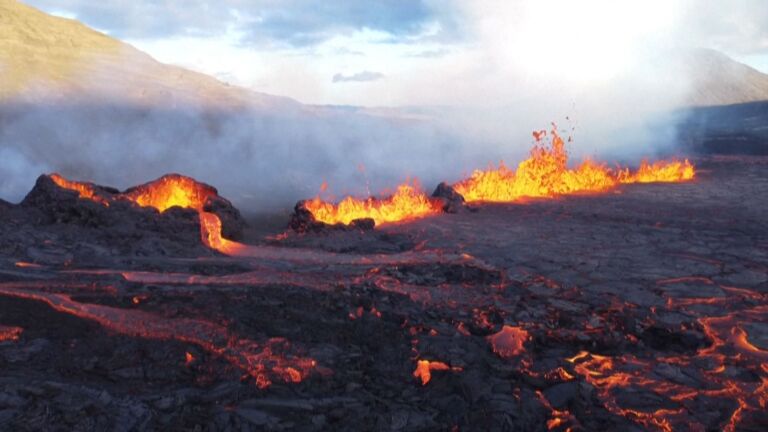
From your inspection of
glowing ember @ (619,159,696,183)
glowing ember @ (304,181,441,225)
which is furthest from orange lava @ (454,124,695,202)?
glowing ember @ (304,181,441,225)

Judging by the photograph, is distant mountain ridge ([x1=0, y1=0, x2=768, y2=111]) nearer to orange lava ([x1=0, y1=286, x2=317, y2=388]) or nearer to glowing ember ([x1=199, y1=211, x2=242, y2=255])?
glowing ember ([x1=199, y1=211, x2=242, y2=255])

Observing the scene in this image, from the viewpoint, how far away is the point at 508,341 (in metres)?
4.14

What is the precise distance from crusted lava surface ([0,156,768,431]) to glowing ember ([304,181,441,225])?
1564 millimetres

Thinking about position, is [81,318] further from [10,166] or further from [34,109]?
[34,109]

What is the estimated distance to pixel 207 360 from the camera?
137 inches

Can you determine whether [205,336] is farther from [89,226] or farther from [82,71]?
[82,71]

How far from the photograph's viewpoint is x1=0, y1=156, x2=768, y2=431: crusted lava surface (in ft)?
10.1

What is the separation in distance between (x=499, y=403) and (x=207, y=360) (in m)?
1.71

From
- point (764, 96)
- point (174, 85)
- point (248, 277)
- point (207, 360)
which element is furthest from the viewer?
point (764, 96)

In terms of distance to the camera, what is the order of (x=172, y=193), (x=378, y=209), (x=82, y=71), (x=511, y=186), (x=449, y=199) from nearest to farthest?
(x=172, y=193) < (x=378, y=209) < (x=449, y=199) < (x=511, y=186) < (x=82, y=71)

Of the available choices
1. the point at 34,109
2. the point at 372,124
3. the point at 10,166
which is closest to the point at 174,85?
the point at 34,109

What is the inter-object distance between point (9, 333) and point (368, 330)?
2.25 meters

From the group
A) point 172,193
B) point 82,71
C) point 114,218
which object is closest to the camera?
point 114,218

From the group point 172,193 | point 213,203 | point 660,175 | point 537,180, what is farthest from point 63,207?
point 660,175
